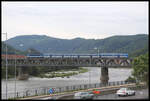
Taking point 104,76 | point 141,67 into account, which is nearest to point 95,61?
point 104,76

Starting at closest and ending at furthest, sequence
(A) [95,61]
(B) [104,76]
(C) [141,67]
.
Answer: (C) [141,67] → (B) [104,76] → (A) [95,61]

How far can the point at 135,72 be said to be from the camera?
4391 centimetres

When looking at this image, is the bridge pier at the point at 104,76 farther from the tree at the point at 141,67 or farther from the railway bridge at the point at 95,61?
the tree at the point at 141,67

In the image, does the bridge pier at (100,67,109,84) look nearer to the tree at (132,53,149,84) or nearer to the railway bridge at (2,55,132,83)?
the railway bridge at (2,55,132,83)

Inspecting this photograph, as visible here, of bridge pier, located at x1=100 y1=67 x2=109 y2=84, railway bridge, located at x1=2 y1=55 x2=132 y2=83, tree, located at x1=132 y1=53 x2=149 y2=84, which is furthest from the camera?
railway bridge, located at x1=2 y1=55 x2=132 y2=83

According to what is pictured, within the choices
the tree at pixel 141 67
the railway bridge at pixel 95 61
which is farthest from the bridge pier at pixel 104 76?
the tree at pixel 141 67

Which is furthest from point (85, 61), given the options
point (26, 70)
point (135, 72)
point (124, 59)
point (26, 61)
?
point (135, 72)

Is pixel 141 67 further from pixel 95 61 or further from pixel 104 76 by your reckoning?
pixel 95 61

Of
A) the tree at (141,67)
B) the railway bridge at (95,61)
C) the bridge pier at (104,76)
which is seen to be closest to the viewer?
the tree at (141,67)

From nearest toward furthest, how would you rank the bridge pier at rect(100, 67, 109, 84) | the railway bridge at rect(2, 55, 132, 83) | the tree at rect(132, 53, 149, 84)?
1. the tree at rect(132, 53, 149, 84)
2. the bridge pier at rect(100, 67, 109, 84)
3. the railway bridge at rect(2, 55, 132, 83)

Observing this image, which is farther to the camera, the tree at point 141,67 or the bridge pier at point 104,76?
the bridge pier at point 104,76

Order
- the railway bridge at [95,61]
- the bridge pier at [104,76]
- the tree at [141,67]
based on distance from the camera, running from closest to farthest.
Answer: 1. the tree at [141,67]
2. the bridge pier at [104,76]
3. the railway bridge at [95,61]

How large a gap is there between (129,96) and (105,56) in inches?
2281

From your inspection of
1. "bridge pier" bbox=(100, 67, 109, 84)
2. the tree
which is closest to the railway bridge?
"bridge pier" bbox=(100, 67, 109, 84)
